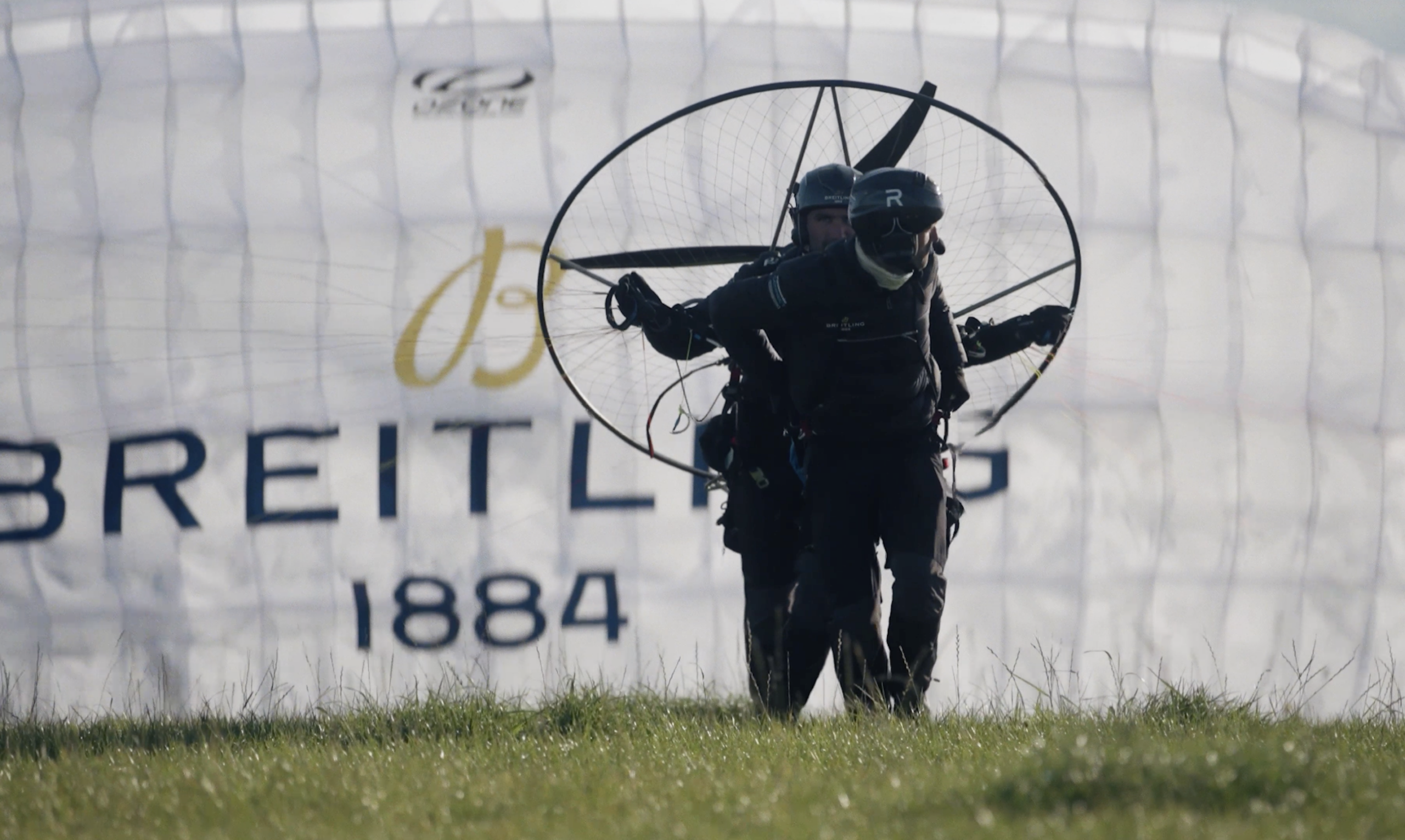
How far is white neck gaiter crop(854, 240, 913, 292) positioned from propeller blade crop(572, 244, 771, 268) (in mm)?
1206

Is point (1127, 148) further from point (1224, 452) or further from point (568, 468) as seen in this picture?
point (568, 468)

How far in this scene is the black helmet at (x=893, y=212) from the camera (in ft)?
18.2

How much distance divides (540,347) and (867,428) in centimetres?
401

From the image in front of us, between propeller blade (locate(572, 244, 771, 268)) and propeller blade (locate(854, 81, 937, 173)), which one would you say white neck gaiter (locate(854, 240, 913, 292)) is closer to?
propeller blade (locate(854, 81, 937, 173))

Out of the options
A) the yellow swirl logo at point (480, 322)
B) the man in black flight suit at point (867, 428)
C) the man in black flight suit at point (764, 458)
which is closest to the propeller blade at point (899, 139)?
the man in black flight suit at point (764, 458)

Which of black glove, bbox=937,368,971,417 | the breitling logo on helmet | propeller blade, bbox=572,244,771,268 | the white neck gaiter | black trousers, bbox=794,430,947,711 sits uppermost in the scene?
the breitling logo on helmet

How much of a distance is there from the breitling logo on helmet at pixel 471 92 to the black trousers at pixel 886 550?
4597 millimetres

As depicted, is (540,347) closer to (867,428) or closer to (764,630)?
(764,630)

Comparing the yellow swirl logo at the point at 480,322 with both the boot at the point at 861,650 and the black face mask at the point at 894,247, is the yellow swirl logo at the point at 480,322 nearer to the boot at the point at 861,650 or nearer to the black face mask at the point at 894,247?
the boot at the point at 861,650

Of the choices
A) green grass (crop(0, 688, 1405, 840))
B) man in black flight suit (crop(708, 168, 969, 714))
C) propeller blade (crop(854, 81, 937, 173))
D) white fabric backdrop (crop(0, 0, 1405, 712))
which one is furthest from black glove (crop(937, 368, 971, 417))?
white fabric backdrop (crop(0, 0, 1405, 712))

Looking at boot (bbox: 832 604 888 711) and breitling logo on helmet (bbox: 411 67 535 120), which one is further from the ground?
breitling logo on helmet (bbox: 411 67 535 120)

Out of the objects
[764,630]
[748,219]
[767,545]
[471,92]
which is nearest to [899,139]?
[767,545]

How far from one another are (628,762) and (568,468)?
15.8 ft

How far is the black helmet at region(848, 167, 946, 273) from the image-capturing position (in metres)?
5.56
